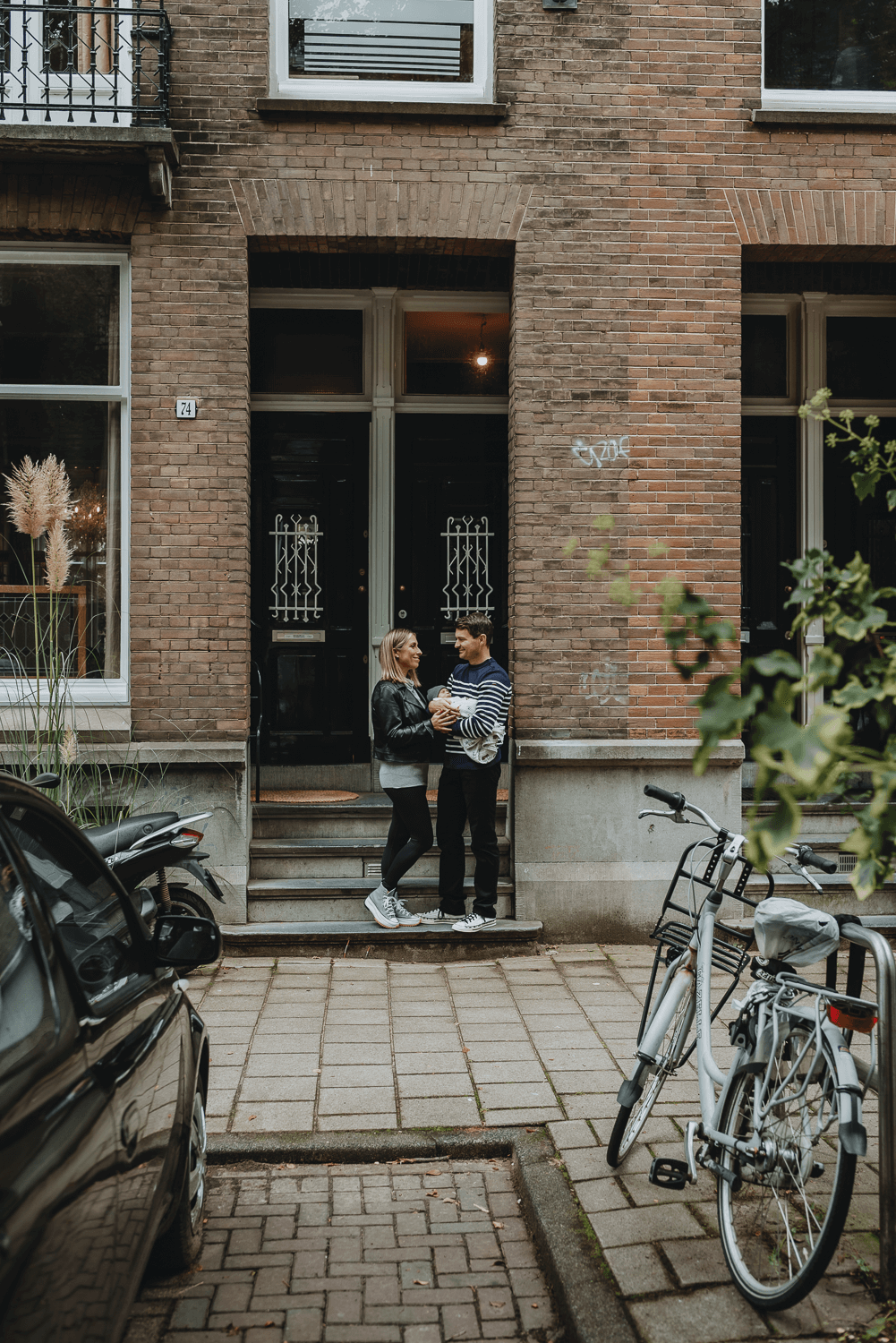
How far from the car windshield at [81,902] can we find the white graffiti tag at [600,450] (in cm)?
522

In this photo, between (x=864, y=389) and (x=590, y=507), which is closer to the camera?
(x=590, y=507)

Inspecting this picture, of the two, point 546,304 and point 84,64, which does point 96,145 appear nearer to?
point 84,64

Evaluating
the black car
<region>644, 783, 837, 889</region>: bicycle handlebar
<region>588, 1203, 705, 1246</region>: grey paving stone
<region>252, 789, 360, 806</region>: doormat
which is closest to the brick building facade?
<region>252, 789, 360, 806</region>: doormat

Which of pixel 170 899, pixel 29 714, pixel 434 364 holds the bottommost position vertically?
pixel 170 899

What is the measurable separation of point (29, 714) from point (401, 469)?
3.56 m

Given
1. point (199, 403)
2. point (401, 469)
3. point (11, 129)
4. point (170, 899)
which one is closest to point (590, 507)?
point (401, 469)

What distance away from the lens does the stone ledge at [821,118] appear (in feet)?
24.8

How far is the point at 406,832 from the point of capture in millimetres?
7168

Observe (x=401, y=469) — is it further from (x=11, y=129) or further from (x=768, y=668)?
(x=768, y=668)

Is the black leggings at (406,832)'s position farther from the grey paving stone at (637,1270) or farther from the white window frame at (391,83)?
the white window frame at (391,83)

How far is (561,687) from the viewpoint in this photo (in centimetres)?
756

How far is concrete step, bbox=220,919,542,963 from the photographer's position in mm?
7074

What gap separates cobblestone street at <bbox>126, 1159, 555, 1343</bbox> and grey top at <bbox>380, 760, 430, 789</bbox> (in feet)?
9.40

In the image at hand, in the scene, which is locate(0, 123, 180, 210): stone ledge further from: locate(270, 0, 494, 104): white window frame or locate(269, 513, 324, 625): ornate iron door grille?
locate(269, 513, 324, 625): ornate iron door grille
